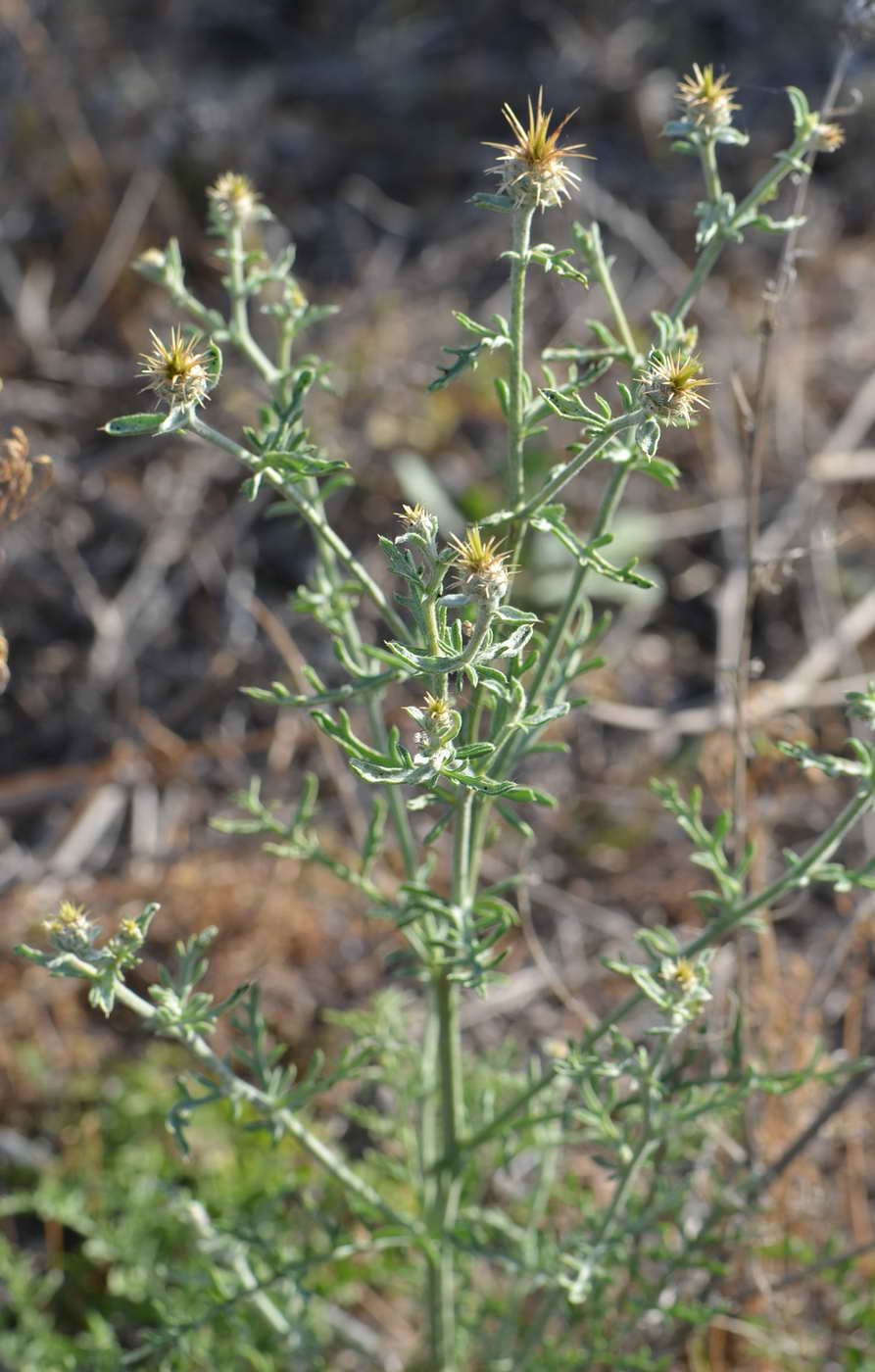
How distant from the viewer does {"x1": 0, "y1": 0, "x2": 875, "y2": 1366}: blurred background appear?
11.3ft

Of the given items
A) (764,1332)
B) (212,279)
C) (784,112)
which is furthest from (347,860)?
(784,112)

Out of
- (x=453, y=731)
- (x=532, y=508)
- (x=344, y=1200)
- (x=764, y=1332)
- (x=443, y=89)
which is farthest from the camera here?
(x=443, y=89)

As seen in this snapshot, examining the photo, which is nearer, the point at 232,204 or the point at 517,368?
the point at 517,368

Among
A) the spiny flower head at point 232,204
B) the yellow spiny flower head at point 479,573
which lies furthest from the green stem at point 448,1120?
the spiny flower head at point 232,204

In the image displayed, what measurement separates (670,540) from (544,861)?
4.38 feet

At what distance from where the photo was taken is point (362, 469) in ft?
14.1

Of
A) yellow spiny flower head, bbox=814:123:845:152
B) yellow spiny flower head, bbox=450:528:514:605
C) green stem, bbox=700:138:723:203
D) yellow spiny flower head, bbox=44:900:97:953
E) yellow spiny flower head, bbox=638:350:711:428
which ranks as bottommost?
yellow spiny flower head, bbox=44:900:97:953

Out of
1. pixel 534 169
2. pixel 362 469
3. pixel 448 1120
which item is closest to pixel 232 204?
pixel 534 169

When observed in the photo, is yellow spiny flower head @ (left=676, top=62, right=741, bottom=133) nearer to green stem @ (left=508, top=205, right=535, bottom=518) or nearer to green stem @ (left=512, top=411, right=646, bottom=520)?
green stem @ (left=508, top=205, right=535, bottom=518)

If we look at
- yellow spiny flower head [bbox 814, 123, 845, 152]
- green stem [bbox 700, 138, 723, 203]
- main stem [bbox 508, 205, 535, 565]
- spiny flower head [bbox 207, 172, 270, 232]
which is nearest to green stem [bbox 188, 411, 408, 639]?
main stem [bbox 508, 205, 535, 565]

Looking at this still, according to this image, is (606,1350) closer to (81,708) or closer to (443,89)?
(81,708)

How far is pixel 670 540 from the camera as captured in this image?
437 centimetres

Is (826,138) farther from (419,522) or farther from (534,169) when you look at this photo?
(419,522)

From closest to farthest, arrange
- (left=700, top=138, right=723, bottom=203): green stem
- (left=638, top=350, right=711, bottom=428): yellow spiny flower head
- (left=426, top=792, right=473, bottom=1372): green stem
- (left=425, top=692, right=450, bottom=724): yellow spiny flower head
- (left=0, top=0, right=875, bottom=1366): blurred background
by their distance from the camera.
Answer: (left=638, top=350, right=711, bottom=428): yellow spiny flower head < (left=425, top=692, right=450, bottom=724): yellow spiny flower head < (left=700, top=138, right=723, bottom=203): green stem < (left=426, top=792, right=473, bottom=1372): green stem < (left=0, top=0, right=875, bottom=1366): blurred background
